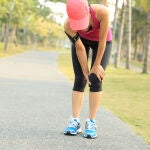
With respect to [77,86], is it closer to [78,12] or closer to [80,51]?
[80,51]

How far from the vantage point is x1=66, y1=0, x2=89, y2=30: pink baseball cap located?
5.13 metres

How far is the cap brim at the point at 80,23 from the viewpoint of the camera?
17.0 ft

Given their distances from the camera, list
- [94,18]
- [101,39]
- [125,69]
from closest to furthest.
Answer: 1. [94,18]
2. [101,39]
3. [125,69]

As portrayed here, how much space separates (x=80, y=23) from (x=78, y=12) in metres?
0.13

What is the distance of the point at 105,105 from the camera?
978cm

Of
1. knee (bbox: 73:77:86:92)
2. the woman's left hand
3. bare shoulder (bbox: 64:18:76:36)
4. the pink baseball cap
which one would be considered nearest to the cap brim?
the pink baseball cap

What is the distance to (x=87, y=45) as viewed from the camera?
586 cm

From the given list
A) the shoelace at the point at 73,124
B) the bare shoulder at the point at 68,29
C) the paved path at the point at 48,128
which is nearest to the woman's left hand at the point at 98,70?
the bare shoulder at the point at 68,29

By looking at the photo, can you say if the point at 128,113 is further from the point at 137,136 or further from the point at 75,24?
the point at 75,24

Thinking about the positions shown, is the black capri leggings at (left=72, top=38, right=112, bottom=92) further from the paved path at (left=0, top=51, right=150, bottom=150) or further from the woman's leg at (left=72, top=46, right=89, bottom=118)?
the paved path at (left=0, top=51, right=150, bottom=150)

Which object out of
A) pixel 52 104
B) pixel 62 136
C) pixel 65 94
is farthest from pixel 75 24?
pixel 65 94

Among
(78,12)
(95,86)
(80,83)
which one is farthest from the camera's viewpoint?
(80,83)

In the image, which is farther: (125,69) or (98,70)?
(125,69)

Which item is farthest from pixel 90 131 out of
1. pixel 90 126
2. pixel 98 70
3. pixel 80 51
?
pixel 80 51
